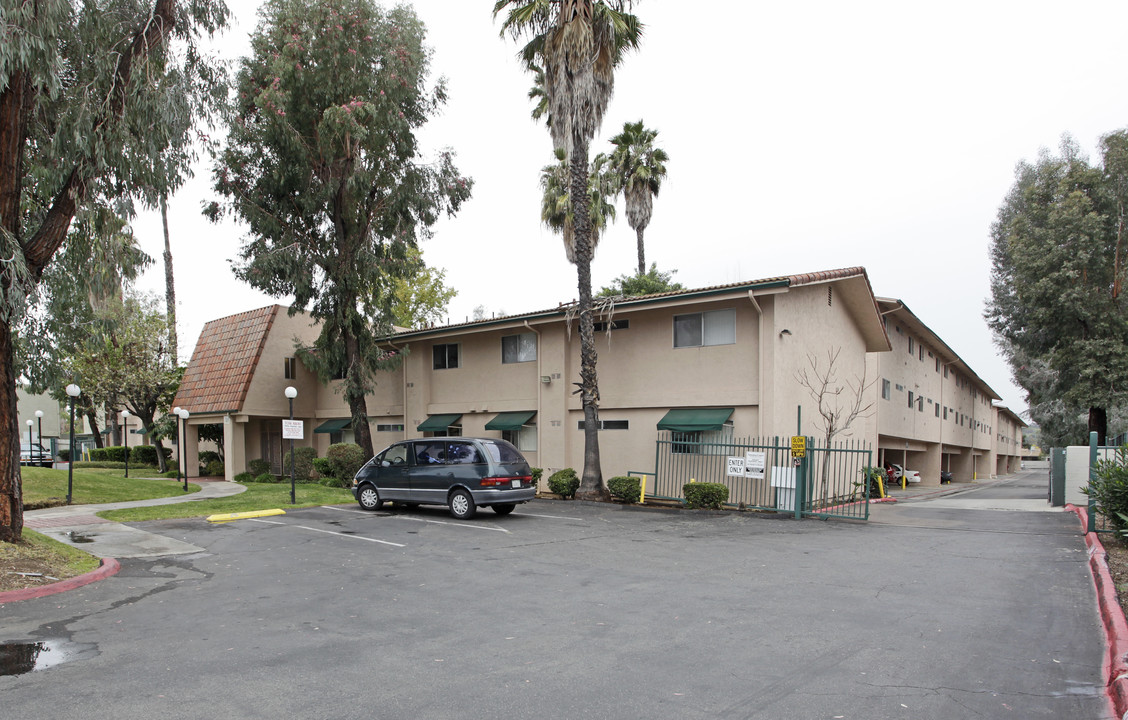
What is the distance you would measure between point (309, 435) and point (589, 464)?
15.7 metres

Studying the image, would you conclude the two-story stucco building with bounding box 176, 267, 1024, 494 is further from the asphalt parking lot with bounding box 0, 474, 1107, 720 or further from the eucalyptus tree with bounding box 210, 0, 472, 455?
the asphalt parking lot with bounding box 0, 474, 1107, 720

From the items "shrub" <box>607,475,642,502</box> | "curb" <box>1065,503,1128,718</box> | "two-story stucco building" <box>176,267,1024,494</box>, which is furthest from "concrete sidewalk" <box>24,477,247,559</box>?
"curb" <box>1065,503,1128,718</box>

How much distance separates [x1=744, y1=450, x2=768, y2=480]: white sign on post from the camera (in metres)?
17.1

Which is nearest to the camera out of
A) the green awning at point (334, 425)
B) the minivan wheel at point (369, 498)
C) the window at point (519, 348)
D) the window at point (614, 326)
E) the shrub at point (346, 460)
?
the minivan wheel at point (369, 498)

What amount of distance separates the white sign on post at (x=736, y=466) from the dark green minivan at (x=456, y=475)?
5066 millimetres

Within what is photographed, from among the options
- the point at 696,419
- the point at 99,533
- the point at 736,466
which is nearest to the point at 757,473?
the point at 736,466

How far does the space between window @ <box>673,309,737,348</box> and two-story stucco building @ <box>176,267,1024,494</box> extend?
0.10ft

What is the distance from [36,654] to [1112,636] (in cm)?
943

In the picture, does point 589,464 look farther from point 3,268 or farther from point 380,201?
point 3,268

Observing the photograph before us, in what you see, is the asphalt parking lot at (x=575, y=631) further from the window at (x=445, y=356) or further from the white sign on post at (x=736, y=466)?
the window at (x=445, y=356)

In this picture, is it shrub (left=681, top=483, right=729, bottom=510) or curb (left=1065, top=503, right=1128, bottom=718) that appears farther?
shrub (left=681, top=483, right=729, bottom=510)

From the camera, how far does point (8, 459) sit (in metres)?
10.3

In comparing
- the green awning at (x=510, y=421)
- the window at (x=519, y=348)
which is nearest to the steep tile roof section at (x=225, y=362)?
the window at (x=519, y=348)

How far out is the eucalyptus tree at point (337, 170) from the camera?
902 inches
